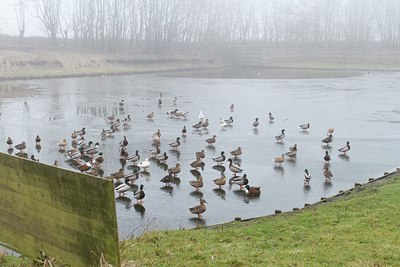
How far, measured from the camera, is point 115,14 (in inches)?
3944

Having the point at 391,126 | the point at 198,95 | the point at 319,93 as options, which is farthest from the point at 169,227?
the point at 319,93

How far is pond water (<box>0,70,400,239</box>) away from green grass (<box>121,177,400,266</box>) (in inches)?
63.5

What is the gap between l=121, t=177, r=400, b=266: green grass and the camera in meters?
7.71

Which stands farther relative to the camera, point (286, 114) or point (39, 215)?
point (286, 114)

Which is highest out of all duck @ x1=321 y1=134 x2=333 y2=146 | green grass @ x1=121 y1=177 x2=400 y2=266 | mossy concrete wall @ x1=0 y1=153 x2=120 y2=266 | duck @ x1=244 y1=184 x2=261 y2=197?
mossy concrete wall @ x1=0 y1=153 x2=120 y2=266

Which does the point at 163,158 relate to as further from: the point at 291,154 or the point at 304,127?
the point at 304,127

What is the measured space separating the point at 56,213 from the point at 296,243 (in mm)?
4890

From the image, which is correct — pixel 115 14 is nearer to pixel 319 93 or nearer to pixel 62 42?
pixel 62 42

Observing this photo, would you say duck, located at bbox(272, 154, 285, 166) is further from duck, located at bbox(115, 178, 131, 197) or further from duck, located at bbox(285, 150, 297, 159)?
duck, located at bbox(115, 178, 131, 197)

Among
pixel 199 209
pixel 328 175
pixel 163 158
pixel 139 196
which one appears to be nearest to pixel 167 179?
pixel 139 196

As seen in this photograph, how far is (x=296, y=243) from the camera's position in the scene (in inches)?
360

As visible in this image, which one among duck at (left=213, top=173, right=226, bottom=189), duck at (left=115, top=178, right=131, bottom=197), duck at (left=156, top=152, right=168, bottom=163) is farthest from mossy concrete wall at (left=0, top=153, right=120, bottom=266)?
duck at (left=156, top=152, right=168, bottom=163)

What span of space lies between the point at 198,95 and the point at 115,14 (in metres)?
59.2

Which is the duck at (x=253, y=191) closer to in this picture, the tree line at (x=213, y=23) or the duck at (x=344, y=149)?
the duck at (x=344, y=149)
